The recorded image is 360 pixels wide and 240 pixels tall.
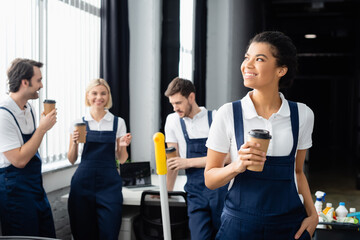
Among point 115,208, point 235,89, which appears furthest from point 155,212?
point 235,89

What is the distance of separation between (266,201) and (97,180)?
1818 mm

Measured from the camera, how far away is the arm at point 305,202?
1.58m

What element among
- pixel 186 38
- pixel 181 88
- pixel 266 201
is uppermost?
pixel 186 38

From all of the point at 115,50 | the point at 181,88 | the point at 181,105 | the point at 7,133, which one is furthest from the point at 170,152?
the point at 115,50

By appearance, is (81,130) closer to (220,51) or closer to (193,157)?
(193,157)

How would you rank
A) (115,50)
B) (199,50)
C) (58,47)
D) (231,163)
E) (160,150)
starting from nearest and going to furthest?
(160,150) < (231,163) < (58,47) < (115,50) < (199,50)

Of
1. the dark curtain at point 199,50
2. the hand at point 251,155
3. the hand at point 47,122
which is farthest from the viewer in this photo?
→ the dark curtain at point 199,50

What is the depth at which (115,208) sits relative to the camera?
10.3 ft

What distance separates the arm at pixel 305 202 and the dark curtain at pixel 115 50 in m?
2.87

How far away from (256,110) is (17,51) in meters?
2.25

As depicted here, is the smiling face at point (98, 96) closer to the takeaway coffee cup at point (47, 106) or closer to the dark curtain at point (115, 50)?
the takeaway coffee cup at point (47, 106)

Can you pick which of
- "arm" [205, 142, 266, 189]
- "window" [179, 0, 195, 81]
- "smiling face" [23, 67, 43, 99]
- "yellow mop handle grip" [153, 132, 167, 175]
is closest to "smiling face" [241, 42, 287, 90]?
"arm" [205, 142, 266, 189]

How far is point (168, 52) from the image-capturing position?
4.70m

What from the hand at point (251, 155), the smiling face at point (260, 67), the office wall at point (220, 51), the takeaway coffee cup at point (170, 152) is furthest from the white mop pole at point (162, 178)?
the office wall at point (220, 51)
